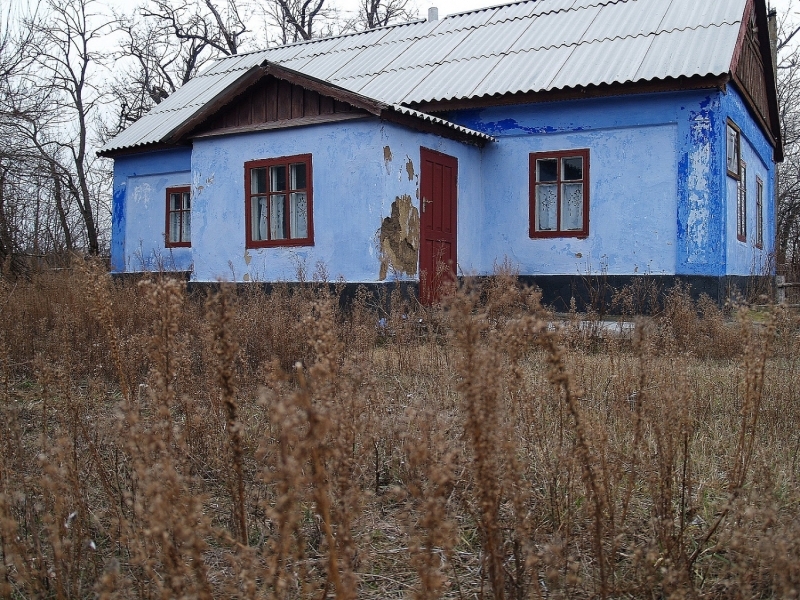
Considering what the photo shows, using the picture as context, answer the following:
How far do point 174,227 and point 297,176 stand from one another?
5068mm

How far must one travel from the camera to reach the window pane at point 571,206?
36.5 feet

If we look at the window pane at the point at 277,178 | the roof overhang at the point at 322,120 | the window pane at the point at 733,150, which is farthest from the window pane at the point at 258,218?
the window pane at the point at 733,150

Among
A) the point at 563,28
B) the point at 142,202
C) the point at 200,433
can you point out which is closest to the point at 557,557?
the point at 200,433

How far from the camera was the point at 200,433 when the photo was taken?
3.46m

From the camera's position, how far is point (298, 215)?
10.8 meters

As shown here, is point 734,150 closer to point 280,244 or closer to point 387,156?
point 387,156

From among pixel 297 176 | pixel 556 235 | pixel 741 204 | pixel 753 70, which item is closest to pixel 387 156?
pixel 297 176

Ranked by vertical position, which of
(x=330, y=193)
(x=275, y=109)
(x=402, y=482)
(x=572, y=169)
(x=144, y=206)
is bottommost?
(x=402, y=482)

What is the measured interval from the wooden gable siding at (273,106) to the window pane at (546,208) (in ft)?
11.2

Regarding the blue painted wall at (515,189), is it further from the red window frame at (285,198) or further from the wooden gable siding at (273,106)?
the wooden gable siding at (273,106)

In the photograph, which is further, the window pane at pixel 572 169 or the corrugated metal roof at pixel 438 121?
the window pane at pixel 572 169

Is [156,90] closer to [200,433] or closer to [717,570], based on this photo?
[200,433]

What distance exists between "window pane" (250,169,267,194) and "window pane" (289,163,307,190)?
0.51 m

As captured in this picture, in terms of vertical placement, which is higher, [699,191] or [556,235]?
[699,191]
